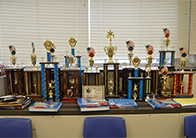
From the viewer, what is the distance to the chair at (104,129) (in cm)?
146

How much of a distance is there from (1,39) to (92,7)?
4.85 ft

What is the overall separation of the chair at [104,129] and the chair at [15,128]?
0.51m

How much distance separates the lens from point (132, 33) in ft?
8.40

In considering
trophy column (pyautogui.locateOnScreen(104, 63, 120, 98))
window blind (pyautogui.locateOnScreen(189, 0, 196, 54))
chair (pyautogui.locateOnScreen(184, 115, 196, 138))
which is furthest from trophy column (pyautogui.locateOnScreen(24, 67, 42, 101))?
window blind (pyautogui.locateOnScreen(189, 0, 196, 54))

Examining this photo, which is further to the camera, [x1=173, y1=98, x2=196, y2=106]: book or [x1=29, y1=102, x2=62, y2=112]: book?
[x1=173, y1=98, x2=196, y2=106]: book

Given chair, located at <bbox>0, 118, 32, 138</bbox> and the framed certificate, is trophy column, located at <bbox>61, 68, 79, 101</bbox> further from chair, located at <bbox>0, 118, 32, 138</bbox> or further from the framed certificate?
chair, located at <bbox>0, 118, 32, 138</bbox>

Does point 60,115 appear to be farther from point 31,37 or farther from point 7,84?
point 31,37

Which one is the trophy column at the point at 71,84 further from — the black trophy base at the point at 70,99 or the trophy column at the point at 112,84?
the trophy column at the point at 112,84

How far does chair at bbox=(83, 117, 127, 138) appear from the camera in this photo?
4.78 ft

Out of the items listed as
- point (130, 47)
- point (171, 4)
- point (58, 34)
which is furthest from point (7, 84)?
point (171, 4)

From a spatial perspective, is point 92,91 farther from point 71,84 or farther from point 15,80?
point 15,80

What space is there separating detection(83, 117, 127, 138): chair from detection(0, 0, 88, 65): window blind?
1349 millimetres

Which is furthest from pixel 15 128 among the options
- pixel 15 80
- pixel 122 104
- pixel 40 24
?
pixel 40 24

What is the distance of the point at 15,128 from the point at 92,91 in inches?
34.1
